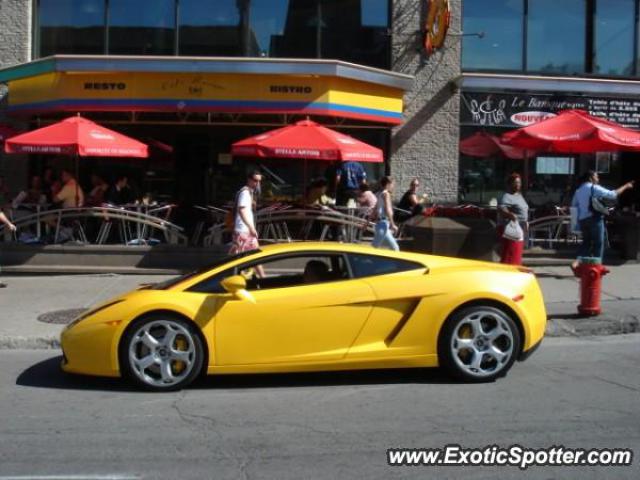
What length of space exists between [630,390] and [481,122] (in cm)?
1107

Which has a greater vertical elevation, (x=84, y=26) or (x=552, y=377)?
(x=84, y=26)

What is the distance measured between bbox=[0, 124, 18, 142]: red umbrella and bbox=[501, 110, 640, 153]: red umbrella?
32.1ft

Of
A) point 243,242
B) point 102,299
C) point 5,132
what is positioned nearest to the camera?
point 243,242

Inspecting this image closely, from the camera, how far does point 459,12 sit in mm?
16953

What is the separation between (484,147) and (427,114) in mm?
1401

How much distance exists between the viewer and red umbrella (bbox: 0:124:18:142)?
625 inches

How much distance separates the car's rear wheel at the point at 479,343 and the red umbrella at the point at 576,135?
7516 millimetres

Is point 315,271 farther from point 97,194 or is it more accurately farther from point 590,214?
point 97,194

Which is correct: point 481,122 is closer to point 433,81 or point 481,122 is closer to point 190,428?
point 433,81

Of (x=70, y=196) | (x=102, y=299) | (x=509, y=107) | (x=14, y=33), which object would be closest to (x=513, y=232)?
(x=102, y=299)

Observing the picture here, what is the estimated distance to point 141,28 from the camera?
54.8ft

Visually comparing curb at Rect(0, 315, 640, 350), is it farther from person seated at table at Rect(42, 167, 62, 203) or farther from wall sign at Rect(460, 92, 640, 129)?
person seated at table at Rect(42, 167, 62, 203)

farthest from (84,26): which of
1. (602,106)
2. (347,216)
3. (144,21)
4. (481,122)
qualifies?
(602,106)

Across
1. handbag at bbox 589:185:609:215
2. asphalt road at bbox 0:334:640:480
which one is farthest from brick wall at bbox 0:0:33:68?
handbag at bbox 589:185:609:215
